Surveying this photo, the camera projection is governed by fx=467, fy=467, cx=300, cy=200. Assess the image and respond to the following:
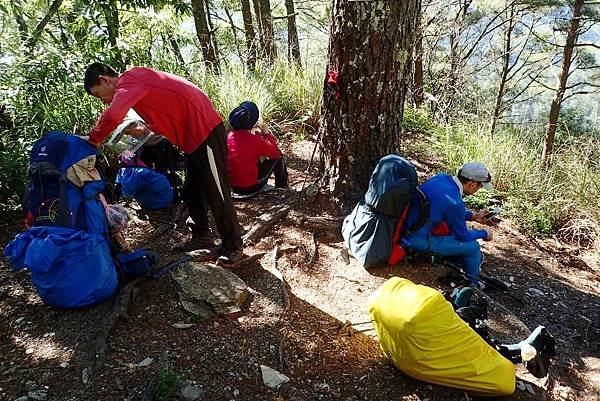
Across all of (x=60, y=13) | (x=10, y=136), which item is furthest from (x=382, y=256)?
(x=60, y=13)

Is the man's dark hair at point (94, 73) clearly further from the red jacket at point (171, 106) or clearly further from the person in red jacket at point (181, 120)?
the red jacket at point (171, 106)

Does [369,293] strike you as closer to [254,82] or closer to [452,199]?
[452,199]

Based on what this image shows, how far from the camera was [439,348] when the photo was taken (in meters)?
2.42

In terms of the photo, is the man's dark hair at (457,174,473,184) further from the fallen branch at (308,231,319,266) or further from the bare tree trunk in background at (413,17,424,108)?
the bare tree trunk in background at (413,17,424,108)

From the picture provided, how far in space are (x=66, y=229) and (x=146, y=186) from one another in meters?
1.60

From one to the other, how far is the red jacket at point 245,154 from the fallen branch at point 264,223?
0.65 m

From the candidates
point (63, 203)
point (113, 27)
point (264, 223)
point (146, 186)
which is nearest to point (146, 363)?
point (63, 203)

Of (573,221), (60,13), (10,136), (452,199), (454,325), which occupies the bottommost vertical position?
(573,221)

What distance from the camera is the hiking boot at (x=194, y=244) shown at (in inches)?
151

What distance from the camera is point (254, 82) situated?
277 inches

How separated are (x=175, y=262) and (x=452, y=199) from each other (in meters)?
2.16

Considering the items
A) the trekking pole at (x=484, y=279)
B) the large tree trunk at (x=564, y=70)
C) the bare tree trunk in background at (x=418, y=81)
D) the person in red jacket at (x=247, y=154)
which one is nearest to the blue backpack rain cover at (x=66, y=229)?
the person in red jacket at (x=247, y=154)

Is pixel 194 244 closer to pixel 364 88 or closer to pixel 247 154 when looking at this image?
pixel 247 154

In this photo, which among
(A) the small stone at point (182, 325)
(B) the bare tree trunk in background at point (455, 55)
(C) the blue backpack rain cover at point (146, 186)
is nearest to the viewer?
(A) the small stone at point (182, 325)
